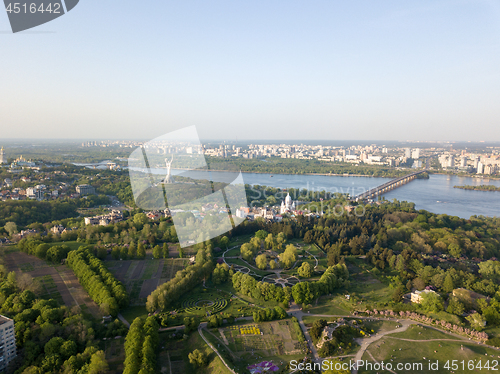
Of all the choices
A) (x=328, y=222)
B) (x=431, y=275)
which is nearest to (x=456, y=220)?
(x=328, y=222)

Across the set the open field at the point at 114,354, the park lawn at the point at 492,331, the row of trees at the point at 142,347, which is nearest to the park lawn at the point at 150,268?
the row of trees at the point at 142,347

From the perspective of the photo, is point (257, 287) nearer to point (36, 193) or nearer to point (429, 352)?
point (429, 352)

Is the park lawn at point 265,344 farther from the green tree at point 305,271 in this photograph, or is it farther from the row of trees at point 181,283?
the green tree at point 305,271

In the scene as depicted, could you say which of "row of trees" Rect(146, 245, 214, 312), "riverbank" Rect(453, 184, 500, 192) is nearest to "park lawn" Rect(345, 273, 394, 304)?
"row of trees" Rect(146, 245, 214, 312)

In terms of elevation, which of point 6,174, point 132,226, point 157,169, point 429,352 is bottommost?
point 429,352

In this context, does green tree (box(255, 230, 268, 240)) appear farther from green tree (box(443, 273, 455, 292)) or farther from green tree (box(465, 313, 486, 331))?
green tree (box(465, 313, 486, 331))

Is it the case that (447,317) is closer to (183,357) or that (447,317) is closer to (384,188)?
(183,357)
